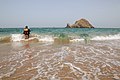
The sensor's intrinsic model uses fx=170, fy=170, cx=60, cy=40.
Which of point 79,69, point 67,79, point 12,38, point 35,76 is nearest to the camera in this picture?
point 67,79

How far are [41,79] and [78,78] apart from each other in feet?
3.45

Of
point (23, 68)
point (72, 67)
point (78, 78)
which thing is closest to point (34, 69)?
point (23, 68)

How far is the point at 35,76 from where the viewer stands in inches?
201

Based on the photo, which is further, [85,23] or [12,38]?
[85,23]

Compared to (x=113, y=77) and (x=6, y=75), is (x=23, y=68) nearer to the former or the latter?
(x=6, y=75)

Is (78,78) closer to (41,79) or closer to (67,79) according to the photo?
(67,79)

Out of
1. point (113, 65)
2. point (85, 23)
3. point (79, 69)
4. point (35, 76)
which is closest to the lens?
point (35, 76)

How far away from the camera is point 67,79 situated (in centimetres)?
475

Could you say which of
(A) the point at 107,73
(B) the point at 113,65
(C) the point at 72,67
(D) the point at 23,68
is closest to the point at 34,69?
(D) the point at 23,68

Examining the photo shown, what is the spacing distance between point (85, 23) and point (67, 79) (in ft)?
301

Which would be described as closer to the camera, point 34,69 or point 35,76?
point 35,76

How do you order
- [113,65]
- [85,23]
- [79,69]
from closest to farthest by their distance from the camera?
[79,69] < [113,65] < [85,23]

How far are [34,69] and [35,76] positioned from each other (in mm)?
845

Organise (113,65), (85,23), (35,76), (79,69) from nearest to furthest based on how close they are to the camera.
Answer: (35,76) < (79,69) < (113,65) < (85,23)
